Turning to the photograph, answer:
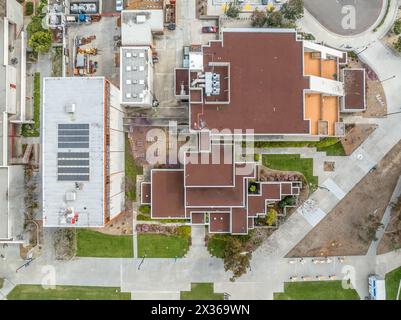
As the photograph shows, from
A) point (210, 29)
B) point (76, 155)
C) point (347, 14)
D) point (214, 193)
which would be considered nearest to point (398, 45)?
point (347, 14)

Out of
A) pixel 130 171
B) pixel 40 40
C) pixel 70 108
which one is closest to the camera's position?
pixel 70 108

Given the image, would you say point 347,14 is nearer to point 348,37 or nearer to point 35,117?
point 348,37

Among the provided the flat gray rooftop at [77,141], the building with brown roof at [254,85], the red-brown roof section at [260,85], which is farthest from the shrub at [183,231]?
the red-brown roof section at [260,85]

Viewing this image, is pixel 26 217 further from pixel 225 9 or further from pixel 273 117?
pixel 225 9

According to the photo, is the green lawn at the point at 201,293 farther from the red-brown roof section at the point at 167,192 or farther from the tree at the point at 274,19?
the tree at the point at 274,19

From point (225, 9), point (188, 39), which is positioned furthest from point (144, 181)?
point (225, 9)

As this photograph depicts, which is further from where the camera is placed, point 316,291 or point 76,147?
point 316,291

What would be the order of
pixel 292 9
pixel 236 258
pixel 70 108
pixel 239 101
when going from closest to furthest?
pixel 70 108, pixel 239 101, pixel 236 258, pixel 292 9
